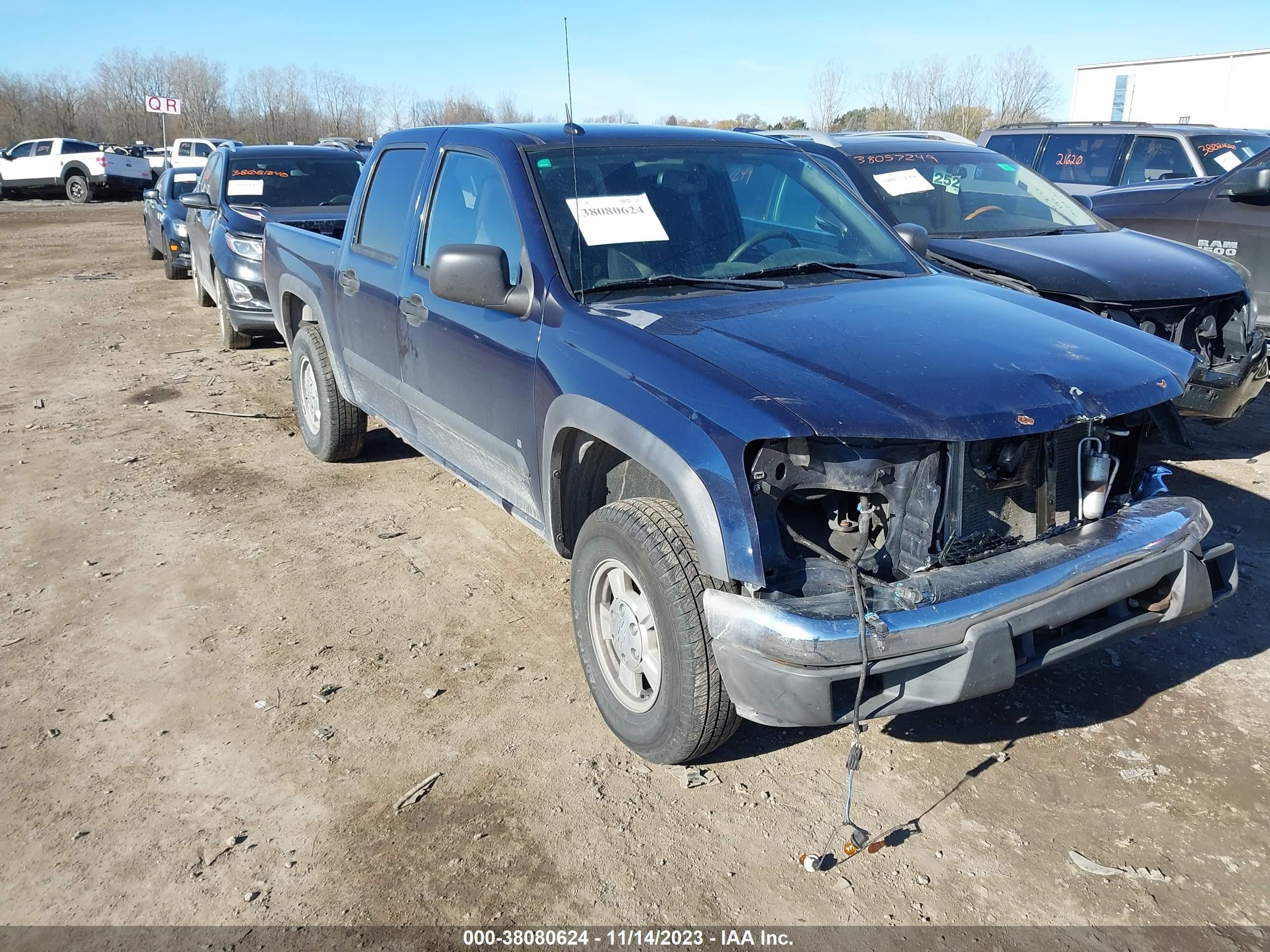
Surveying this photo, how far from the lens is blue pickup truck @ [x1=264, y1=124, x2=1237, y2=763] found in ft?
8.55

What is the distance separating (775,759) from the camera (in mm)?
3242

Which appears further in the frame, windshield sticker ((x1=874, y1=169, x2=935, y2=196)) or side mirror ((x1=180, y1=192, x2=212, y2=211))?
side mirror ((x1=180, y1=192, x2=212, y2=211))

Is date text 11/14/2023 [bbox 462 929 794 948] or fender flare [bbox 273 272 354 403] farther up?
fender flare [bbox 273 272 354 403]

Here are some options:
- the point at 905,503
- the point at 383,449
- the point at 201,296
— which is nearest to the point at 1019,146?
the point at 383,449

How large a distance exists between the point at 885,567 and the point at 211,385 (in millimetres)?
7084

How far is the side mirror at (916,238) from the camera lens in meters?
4.47

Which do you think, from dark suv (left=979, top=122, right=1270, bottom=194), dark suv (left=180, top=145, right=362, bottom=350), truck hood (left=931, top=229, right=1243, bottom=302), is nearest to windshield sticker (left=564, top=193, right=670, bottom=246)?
truck hood (left=931, top=229, right=1243, bottom=302)

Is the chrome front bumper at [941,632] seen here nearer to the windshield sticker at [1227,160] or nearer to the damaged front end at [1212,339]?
the damaged front end at [1212,339]

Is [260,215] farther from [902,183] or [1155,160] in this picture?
[1155,160]

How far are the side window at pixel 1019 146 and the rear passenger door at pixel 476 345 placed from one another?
7288 mm

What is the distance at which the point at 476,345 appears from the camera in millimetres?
3820

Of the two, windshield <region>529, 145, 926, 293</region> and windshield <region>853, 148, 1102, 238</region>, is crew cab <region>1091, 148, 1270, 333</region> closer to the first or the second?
windshield <region>853, 148, 1102, 238</region>

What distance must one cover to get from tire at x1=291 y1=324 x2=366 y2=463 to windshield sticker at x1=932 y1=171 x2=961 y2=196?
4.19 metres

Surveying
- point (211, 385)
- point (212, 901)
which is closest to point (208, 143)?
point (211, 385)
